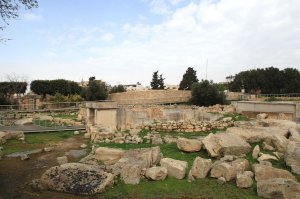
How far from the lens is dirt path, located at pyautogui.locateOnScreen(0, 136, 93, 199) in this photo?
973 cm

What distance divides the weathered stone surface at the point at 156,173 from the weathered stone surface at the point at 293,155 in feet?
13.3

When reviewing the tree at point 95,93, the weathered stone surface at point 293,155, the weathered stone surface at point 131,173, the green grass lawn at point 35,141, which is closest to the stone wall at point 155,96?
the tree at point 95,93

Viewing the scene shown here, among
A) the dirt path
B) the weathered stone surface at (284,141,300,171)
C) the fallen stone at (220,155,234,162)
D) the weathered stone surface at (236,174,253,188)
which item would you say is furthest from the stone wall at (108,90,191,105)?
the weathered stone surface at (236,174,253,188)

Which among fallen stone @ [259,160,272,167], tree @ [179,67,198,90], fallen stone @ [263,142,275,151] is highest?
tree @ [179,67,198,90]

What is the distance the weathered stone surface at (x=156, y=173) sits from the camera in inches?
404

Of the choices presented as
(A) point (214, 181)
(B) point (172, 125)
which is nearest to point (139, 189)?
(A) point (214, 181)

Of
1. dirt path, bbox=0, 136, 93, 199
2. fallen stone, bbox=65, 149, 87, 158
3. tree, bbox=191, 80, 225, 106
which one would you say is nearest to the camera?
dirt path, bbox=0, 136, 93, 199

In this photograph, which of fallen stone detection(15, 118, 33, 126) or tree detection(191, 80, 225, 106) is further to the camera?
tree detection(191, 80, 225, 106)

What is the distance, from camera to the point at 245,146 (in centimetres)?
1227

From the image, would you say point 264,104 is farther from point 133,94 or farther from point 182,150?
point 133,94

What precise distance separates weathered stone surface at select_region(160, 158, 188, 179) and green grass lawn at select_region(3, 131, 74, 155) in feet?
28.1

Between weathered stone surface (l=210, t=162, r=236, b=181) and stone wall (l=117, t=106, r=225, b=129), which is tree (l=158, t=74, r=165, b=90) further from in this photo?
weathered stone surface (l=210, t=162, r=236, b=181)

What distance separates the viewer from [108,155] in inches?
509

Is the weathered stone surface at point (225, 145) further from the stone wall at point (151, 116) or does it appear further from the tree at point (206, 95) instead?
the tree at point (206, 95)
